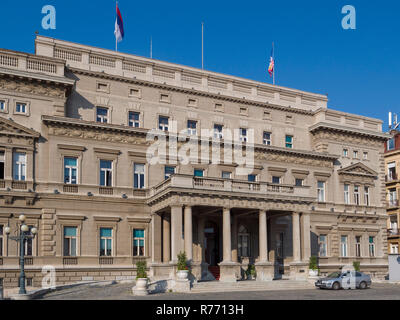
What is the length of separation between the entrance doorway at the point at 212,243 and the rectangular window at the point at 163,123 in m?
8.58

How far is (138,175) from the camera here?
138 feet

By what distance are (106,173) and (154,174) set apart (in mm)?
3792

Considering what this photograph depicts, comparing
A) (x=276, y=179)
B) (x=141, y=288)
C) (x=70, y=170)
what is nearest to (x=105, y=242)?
(x=70, y=170)

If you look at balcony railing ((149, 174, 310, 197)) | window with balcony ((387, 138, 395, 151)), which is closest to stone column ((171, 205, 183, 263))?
balcony railing ((149, 174, 310, 197))

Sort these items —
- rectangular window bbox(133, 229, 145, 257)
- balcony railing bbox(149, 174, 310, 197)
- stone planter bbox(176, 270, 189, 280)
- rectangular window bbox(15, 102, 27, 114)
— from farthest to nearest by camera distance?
1. rectangular window bbox(133, 229, 145, 257)
2. rectangular window bbox(15, 102, 27, 114)
3. balcony railing bbox(149, 174, 310, 197)
4. stone planter bbox(176, 270, 189, 280)

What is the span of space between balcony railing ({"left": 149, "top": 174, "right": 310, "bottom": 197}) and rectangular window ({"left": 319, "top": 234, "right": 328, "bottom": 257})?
27.6ft

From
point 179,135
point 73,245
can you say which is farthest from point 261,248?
point 73,245

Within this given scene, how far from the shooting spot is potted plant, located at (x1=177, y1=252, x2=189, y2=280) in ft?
112

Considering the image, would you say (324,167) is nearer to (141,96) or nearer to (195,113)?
(195,113)

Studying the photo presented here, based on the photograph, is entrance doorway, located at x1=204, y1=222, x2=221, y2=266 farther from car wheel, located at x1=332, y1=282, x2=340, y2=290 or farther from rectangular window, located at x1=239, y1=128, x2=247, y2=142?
car wheel, located at x1=332, y1=282, x2=340, y2=290

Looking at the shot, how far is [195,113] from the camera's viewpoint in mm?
45750

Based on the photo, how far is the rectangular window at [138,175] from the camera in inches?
1653

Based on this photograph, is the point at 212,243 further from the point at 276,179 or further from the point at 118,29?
the point at 118,29

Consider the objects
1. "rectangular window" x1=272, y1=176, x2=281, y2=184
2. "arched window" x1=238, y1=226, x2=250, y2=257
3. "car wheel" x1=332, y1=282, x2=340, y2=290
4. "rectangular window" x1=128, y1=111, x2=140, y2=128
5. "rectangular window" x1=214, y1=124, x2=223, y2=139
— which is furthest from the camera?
"rectangular window" x1=272, y1=176, x2=281, y2=184
